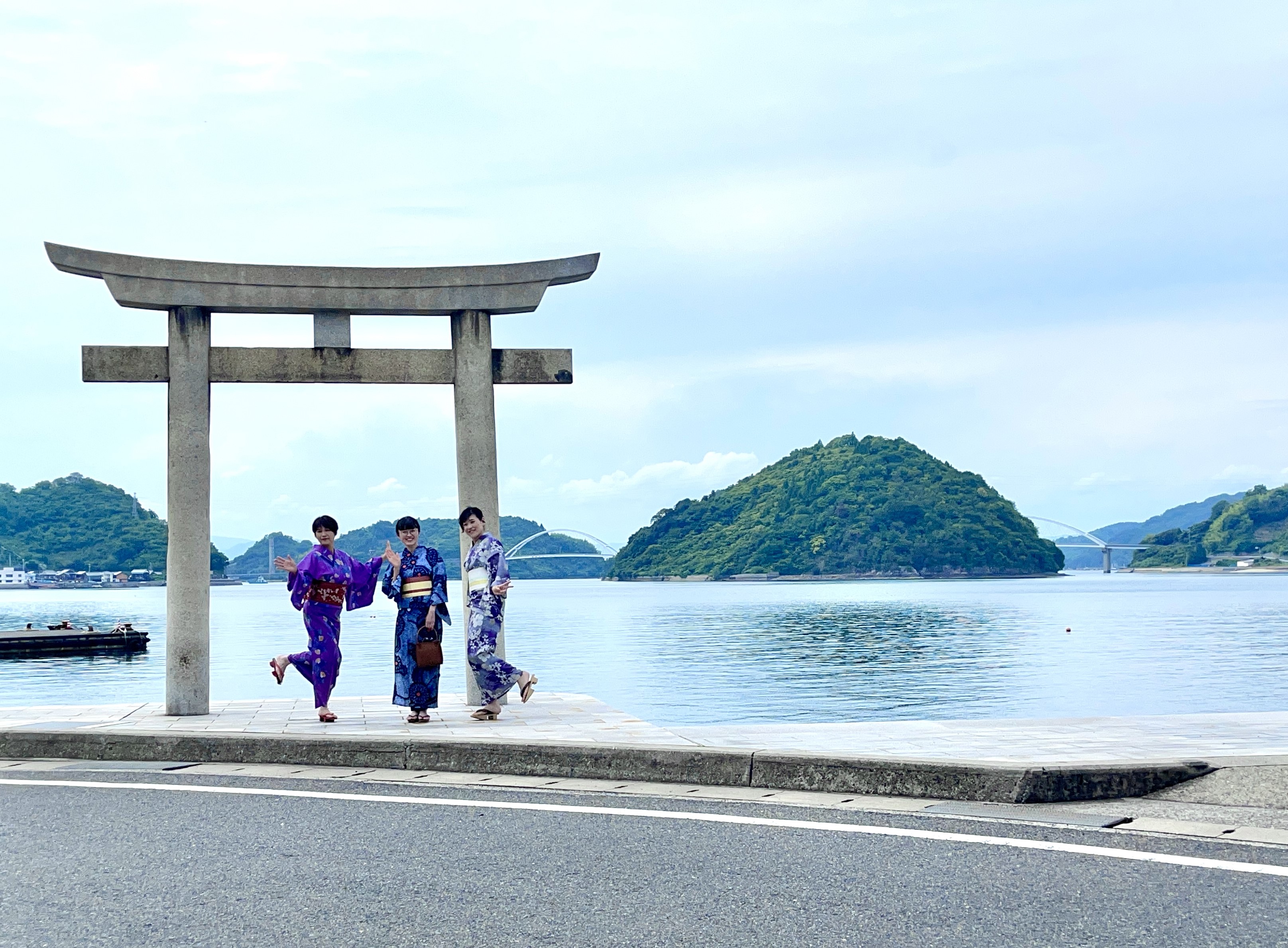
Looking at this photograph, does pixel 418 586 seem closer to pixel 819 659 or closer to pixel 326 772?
pixel 326 772

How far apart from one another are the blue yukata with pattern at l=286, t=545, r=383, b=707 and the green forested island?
146014 millimetres

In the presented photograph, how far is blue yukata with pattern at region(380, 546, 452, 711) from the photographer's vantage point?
10.4 m

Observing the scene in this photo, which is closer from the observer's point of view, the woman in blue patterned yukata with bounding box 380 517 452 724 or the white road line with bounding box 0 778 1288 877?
the white road line with bounding box 0 778 1288 877

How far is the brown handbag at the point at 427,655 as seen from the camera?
10.3 meters

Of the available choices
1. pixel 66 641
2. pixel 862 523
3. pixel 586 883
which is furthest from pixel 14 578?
pixel 586 883

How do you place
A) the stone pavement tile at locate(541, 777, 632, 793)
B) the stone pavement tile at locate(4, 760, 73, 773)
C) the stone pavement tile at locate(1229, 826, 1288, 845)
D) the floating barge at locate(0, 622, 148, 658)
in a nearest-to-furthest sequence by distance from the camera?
the stone pavement tile at locate(1229, 826, 1288, 845)
the stone pavement tile at locate(541, 777, 632, 793)
the stone pavement tile at locate(4, 760, 73, 773)
the floating barge at locate(0, 622, 148, 658)

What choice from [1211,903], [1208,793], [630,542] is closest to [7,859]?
[1211,903]

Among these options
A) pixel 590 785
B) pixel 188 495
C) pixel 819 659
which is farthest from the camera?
pixel 819 659

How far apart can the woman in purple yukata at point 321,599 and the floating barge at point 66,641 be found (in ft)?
116

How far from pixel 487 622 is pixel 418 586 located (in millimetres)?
626

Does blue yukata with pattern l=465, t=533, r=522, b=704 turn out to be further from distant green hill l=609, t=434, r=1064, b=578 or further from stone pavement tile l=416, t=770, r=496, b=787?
distant green hill l=609, t=434, r=1064, b=578

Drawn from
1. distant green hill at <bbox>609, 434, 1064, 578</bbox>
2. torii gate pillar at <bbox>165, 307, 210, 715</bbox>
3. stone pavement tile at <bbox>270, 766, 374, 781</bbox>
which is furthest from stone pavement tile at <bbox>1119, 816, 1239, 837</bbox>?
distant green hill at <bbox>609, 434, 1064, 578</bbox>

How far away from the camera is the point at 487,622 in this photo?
34.1ft

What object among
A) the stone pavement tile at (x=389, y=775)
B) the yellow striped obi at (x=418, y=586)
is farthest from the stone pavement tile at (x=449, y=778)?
the yellow striped obi at (x=418, y=586)
